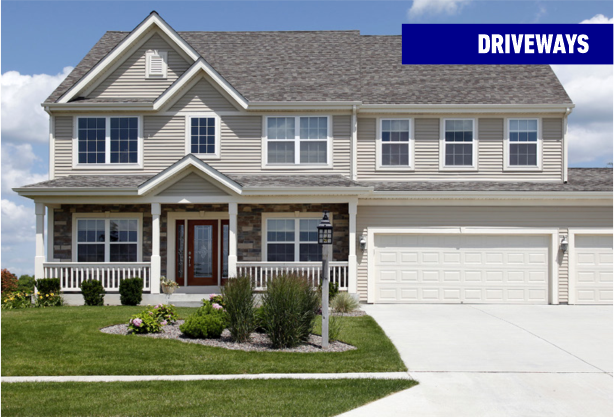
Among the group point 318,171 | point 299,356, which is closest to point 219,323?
point 299,356

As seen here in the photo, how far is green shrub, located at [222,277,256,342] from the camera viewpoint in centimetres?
1084

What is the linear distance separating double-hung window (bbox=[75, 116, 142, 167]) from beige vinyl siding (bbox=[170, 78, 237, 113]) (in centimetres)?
162

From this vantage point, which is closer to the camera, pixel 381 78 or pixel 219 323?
pixel 219 323

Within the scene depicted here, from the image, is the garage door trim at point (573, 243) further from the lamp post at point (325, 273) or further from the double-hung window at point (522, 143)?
the lamp post at point (325, 273)

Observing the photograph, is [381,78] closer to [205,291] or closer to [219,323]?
[205,291]

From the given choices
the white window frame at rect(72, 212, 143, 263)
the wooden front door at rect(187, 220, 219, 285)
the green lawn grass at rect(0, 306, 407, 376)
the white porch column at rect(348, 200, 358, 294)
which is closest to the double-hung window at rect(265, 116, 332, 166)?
the white porch column at rect(348, 200, 358, 294)

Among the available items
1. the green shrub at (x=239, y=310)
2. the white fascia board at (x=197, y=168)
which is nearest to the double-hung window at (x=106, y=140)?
the white fascia board at (x=197, y=168)

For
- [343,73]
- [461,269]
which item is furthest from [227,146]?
[461,269]

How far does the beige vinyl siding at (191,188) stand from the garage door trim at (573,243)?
10636 mm

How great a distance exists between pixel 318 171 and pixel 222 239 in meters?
3.65

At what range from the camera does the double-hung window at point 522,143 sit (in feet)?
61.0

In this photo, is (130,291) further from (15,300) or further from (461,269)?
(461,269)

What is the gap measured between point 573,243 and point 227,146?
35.9ft

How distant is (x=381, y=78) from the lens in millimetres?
19984
